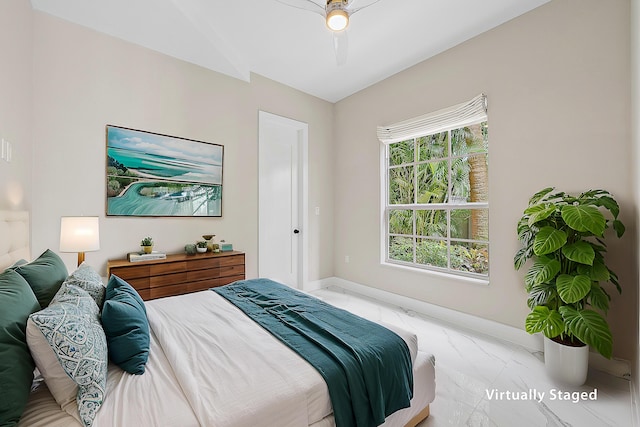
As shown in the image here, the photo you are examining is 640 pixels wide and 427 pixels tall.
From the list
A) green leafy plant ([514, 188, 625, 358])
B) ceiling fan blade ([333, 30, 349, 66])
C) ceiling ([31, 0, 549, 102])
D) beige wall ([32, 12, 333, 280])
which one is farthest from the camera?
ceiling ([31, 0, 549, 102])

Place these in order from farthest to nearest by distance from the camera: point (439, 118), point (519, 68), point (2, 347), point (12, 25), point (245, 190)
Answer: point (245, 190), point (439, 118), point (519, 68), point (12, 25), point (2, 347)

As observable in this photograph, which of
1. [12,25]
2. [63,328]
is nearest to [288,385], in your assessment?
[63,328]

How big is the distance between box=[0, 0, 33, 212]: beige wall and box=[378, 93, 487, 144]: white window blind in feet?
11.2

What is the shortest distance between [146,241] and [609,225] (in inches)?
156

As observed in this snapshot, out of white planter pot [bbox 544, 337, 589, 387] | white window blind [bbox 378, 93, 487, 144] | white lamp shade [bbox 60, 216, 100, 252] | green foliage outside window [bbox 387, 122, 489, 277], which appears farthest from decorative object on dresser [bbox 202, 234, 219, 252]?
white planter pot [bbox 544, 337, 589, 387]

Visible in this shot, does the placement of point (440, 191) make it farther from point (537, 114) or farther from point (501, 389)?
point (501, 389)

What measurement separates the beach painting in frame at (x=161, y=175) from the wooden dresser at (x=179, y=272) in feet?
1.77

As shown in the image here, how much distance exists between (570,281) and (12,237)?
3.50 metres

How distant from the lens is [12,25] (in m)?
1.83

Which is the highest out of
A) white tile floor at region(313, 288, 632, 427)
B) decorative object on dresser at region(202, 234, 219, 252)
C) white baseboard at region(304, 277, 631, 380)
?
decorative object on dresser at region(202, 234, 219, 252)

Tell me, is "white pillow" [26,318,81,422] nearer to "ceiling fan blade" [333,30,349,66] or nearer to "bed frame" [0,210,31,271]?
"bed frame" [0,210,31,271]

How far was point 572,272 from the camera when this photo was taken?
6.63 ft

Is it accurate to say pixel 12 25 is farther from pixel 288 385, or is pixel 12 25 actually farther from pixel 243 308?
pixel 288 385

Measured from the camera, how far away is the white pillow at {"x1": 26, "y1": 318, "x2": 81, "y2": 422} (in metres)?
0.92
